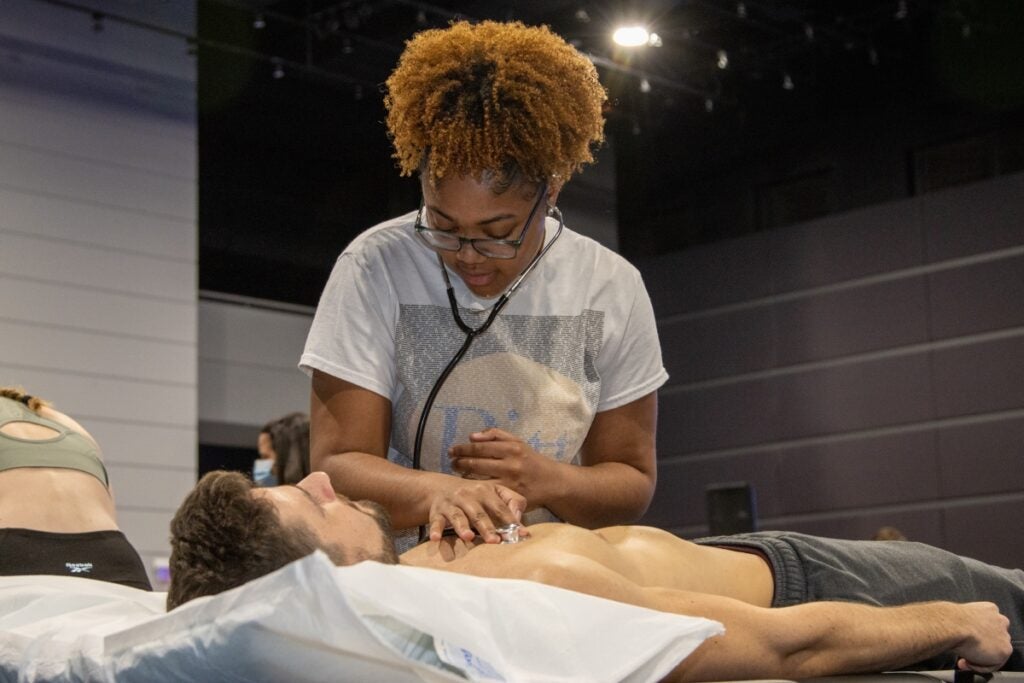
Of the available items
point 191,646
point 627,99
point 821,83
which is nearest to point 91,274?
point 627,99

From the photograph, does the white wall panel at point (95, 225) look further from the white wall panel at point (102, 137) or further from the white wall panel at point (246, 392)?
the white wall panel at point (246, 392)

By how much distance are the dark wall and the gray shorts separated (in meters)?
4.79

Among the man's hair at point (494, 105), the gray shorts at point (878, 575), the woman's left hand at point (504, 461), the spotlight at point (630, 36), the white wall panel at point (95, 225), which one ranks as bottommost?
the gray shorts at point (878, 575)

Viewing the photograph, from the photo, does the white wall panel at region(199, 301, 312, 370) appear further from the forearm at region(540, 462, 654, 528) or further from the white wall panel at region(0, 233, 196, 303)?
the forearm at region(540, 462, 654, 528)

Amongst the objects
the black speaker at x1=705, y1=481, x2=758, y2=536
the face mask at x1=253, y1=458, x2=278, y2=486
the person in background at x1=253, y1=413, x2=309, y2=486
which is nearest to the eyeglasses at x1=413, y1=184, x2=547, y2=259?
the person in background at x1=253, y1=413, x2=309, y2=486

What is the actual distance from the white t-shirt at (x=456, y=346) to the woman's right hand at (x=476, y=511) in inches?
8.8

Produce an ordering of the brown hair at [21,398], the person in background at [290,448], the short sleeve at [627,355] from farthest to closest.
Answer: the person in background at [290,448]
the brown hair at [21,398]
the short sleeve at [627,355]

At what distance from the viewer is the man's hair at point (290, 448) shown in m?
4.20

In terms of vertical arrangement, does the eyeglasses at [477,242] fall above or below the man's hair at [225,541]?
above

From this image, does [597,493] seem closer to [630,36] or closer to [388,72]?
[630,36]

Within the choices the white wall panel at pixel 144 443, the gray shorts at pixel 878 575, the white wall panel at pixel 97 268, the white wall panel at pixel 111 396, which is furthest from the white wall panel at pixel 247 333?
the gray shorts at pixel 878 575

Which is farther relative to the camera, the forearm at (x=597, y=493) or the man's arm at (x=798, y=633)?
the forearm at (x=597, y=493)

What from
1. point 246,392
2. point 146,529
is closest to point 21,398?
point 146,529

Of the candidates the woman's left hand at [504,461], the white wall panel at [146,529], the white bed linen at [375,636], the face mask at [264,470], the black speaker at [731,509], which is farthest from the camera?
the black speaker at [731,509]
